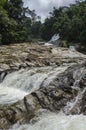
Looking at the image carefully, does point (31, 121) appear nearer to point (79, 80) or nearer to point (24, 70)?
point (79, 80)

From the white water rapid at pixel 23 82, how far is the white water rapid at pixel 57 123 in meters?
5.36

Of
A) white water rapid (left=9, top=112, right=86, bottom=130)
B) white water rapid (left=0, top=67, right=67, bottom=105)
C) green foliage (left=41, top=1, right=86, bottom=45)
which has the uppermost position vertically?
green foliage (left=41, top=1, right=86, bottom=45)

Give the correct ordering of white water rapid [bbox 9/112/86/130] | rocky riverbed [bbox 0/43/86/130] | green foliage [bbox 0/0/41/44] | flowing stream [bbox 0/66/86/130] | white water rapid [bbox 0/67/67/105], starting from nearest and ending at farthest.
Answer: white water rapid [bbox 9/112/86/130] → flowing stream [bbox 0/66/86/130] → rocky riverbed [bbox 0/43/86/130] → white water rapid [bbox 0/67/67/105] → green foliage [bbox 0/0/41/44]

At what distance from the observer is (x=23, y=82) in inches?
989

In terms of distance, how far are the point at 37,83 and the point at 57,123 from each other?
9412 millimetres

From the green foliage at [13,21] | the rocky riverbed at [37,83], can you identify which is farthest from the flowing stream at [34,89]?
the green foliage at [13,21]

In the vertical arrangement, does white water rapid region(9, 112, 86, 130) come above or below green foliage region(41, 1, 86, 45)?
below

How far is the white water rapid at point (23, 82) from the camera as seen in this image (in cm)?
2234

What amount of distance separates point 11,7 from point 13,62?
20.6 m

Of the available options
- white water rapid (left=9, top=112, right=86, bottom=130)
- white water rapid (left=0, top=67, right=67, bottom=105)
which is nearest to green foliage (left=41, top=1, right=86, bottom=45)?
white water rapid (left=0, top=67, right=67, bottom=105)

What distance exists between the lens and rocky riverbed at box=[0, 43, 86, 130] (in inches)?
629

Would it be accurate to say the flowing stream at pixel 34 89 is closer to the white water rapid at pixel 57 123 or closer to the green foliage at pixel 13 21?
the white water rapid at pixel 57 123

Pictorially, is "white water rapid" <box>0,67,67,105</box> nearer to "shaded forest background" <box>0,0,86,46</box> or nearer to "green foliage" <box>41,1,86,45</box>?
"shaded forest background" <box>0,0,86,46</box>

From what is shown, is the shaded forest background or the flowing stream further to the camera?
the shaded forest background
